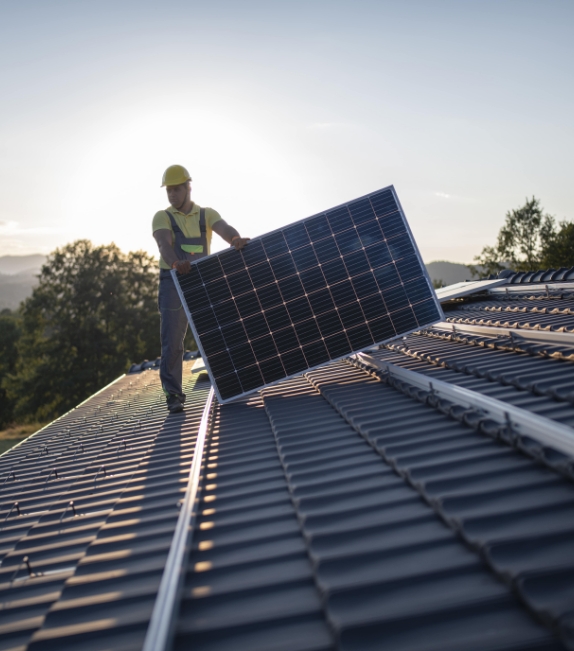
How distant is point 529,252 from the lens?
93312 millimetres

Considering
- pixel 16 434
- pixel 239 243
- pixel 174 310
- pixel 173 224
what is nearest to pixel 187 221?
pixel 173 224

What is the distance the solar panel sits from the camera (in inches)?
302

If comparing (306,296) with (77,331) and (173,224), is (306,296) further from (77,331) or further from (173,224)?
(77,331)

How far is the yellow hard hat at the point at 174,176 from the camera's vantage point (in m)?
8.19

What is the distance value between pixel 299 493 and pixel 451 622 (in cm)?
175

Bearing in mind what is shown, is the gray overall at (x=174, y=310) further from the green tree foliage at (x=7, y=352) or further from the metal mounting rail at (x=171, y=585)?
the green tree foliage at (x=7, y=352)


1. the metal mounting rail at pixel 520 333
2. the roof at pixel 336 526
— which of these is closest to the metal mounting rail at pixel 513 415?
the roof at pixel 336 526

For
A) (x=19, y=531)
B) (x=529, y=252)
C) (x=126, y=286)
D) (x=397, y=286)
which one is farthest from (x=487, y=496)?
(x=529, y=252)

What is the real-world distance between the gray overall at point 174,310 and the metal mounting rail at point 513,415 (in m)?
3.39

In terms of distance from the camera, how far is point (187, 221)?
330 inches

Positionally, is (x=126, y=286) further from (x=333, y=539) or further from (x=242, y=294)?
(x=333, y=539)

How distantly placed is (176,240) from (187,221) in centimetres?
30

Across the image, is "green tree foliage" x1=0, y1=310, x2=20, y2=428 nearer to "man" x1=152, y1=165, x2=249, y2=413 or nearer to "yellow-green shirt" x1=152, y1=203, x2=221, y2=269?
"man" x1=152, y1=165, x2=249, y2=413

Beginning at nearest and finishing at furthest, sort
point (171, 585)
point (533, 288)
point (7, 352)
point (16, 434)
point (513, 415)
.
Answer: point (171, 585)
point (513, 415)
point (533, 288)
point (16, 434)
point (7, 352)
